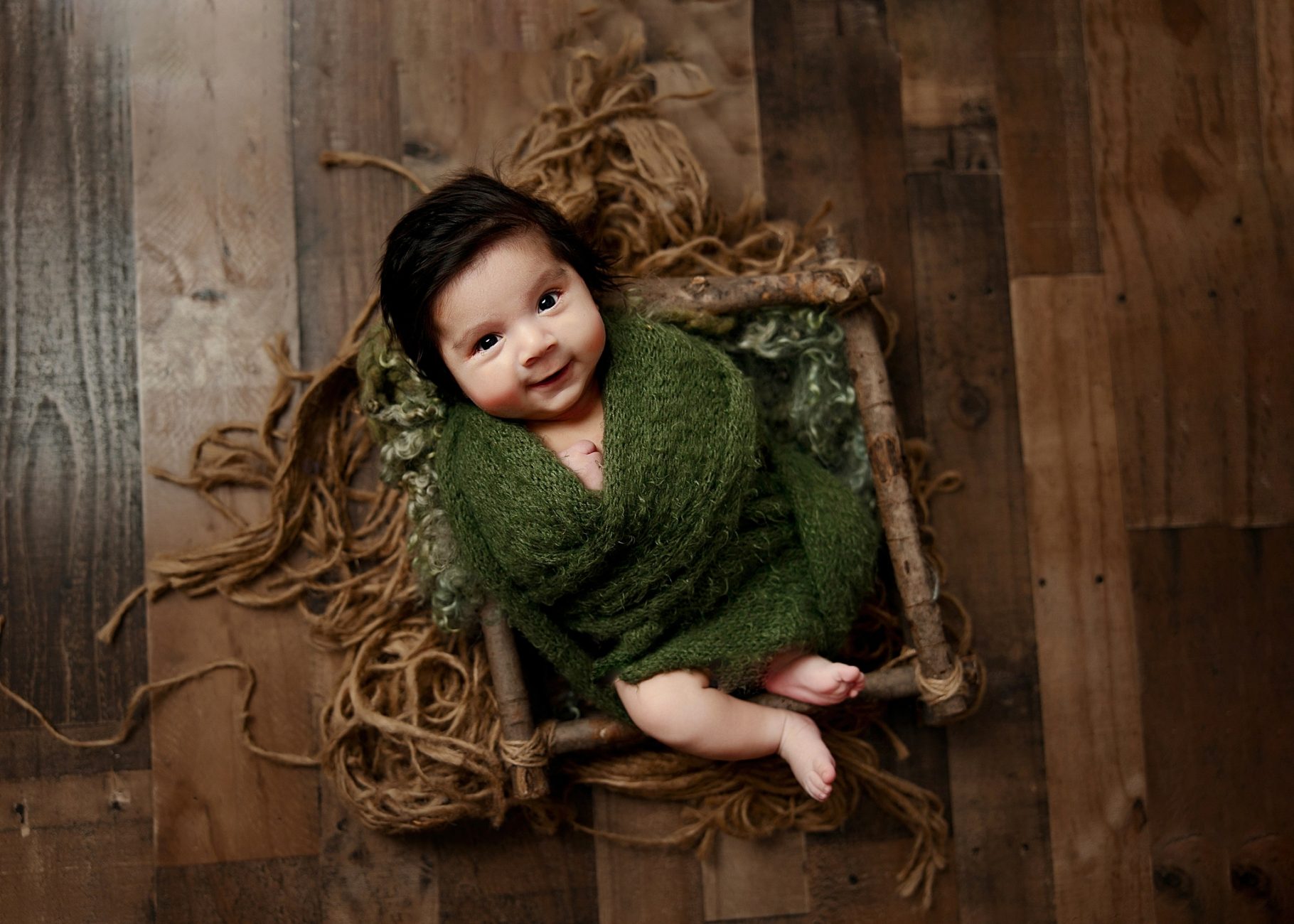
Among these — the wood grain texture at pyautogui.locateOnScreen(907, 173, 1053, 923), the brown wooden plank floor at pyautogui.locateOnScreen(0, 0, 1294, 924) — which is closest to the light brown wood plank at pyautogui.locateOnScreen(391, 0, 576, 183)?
the brown wooden plank floor at pyautogui.locateOnScreen(0, 0, 1294, 924)

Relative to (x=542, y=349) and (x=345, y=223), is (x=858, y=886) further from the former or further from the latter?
(x=345, y=223)

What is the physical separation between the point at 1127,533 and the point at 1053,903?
446 millimetres

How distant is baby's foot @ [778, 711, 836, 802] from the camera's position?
37.9 inches

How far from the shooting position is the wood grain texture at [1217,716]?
1.20 meters

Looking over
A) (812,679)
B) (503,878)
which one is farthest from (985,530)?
(503,878)

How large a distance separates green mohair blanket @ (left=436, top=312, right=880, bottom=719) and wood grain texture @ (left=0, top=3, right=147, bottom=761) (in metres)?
0.44

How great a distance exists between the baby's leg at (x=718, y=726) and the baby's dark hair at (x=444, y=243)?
0.37 meters

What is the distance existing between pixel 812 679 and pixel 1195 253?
0.74m

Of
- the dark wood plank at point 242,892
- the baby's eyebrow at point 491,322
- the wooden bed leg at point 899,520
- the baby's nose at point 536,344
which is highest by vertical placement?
the baby's eyebrow at point 491,322

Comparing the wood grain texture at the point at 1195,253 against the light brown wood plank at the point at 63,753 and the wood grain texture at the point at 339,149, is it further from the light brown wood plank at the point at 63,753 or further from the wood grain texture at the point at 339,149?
the light brown wood plank at the point at 63,753

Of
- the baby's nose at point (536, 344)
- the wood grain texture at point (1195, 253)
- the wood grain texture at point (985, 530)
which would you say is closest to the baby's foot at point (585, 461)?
the baby's nose at point (536, 344)

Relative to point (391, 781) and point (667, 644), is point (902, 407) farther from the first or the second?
point (391, 781)

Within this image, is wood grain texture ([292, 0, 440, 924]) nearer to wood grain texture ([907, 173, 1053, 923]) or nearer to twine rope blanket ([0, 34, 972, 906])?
twine rope blanket ([0, 34, 972, 906])

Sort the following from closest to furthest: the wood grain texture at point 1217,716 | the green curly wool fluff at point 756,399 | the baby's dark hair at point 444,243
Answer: the baby's dark hair at point 444,243
the green curly wool fluff at point 756,399
the wood grain texture at point 1217,716
